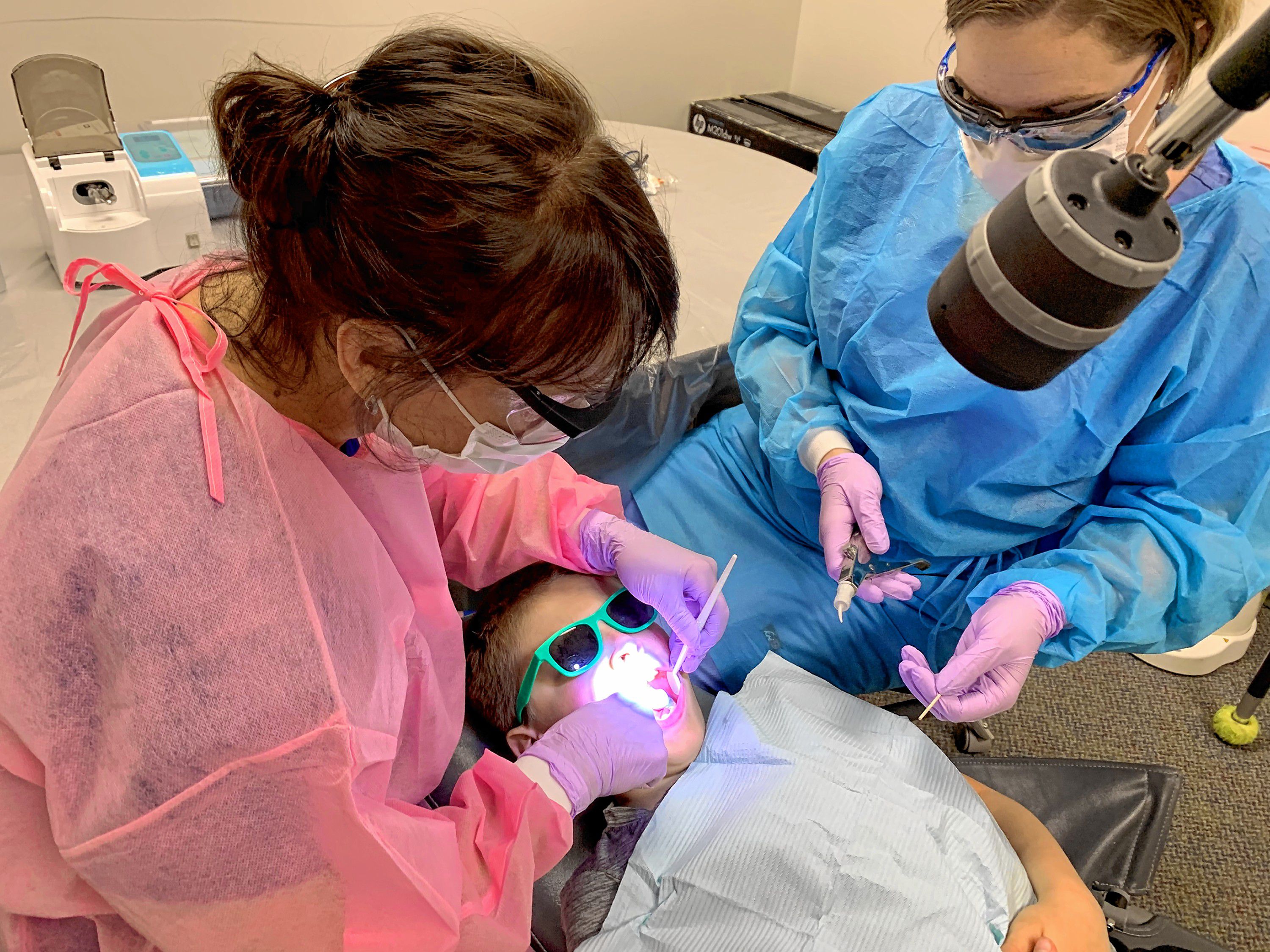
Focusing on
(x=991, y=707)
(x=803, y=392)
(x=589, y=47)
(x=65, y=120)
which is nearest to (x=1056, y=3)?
(x=803, y=392)

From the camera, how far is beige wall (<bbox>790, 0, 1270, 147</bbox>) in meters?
2.76

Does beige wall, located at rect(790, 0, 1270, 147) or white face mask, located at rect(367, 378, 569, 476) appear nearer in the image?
white face mask, located at rect(367, 378, 569, 476)

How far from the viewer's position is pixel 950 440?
126 cm

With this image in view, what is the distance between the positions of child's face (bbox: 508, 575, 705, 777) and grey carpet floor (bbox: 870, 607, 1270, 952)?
2.83 ft

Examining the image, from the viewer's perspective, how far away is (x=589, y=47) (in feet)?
8.73

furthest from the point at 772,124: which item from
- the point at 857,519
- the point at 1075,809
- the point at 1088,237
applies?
the point at 1088,237

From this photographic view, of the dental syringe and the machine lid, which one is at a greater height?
the machine lid

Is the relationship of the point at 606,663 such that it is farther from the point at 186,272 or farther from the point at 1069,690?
the point at 1069,690

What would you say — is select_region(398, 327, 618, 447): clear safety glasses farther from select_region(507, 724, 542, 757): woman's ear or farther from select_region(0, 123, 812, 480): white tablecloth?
select_region(507, 724, 542, 757): woman's ear

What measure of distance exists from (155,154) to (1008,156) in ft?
4.76

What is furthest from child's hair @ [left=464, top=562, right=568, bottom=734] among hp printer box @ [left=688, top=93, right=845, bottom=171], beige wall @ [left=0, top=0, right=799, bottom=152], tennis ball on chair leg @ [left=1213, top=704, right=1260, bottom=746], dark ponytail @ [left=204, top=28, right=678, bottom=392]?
hp printer box @ [left=688, top=93, right=845, bottom=171]

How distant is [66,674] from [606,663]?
74cm

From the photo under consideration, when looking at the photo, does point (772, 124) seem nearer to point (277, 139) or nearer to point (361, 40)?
point (361, 40)

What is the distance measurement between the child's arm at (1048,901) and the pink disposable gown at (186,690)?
0.70 meters
